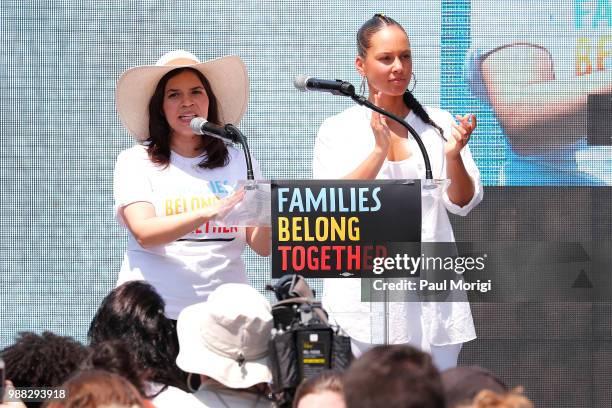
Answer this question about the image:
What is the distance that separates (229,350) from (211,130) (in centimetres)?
102

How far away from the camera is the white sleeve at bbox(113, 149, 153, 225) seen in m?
3.94

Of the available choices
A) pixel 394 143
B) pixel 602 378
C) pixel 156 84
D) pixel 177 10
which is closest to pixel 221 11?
pixel 177 10

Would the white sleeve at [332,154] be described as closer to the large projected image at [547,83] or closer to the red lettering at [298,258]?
the red lettering at [298,258]

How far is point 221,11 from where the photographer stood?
16.3ft

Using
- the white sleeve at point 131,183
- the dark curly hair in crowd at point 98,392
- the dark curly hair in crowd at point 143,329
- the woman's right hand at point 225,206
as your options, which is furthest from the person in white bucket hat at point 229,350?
the white sleeve at point 131,183

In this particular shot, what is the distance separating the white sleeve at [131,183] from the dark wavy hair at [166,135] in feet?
0.21

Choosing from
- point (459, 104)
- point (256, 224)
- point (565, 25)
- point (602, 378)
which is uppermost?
point (565, 25)

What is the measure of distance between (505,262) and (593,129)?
Answer: 0.72 metres

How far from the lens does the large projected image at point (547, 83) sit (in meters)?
4.91

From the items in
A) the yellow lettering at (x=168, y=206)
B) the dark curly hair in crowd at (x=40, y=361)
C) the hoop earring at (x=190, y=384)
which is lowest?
the hoop earring at (x=190, y=384)

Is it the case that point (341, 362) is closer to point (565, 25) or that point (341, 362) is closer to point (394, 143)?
point (394, 143)

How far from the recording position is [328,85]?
3730 mm

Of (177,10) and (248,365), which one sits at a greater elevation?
(177,10)

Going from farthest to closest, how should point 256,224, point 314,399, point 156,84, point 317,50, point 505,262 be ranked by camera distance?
point 317,50 < point 505,262 < point 156,84 < point 256,224 < point 314,399
